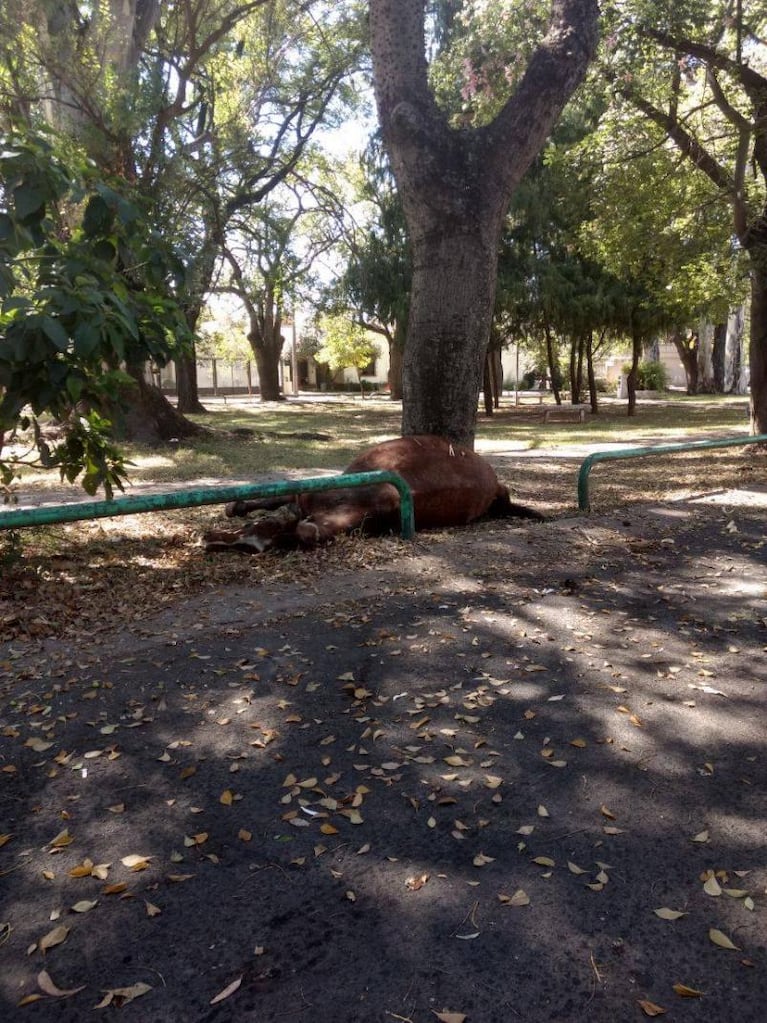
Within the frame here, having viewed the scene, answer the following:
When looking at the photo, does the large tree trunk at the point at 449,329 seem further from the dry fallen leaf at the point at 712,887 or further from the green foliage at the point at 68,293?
the dry fallen leaf at the point at 712,887

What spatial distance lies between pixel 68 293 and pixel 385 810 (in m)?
2.72

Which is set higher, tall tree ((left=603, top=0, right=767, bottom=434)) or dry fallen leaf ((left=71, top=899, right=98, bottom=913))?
tall tree ((left=603, top=0, right=767, bottom=434))

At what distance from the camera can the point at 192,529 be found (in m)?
7.35

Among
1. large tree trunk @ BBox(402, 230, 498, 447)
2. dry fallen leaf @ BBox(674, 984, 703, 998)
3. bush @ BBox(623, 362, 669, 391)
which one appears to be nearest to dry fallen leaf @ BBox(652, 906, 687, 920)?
dry fallen leaf @ BBox(674, 984, 703, 998)

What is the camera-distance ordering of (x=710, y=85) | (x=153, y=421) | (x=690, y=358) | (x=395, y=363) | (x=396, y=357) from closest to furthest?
(x=710, y=85)
(x=153, y=421)
(x=396, y=357)
(x=395, y=363)
(x=690, y=358)

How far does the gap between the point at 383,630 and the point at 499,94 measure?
9.85 meters

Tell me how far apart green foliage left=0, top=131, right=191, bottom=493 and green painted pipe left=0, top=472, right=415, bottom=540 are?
502mm

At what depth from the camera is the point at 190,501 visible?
17.6 ft

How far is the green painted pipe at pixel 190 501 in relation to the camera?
4668 millimetres

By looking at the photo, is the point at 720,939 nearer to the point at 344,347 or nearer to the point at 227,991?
the point at 227,991

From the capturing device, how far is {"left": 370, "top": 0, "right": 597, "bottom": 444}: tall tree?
7523 millimetres

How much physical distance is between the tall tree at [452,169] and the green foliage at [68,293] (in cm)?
323

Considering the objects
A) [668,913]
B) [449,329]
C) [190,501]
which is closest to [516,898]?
[668,913]

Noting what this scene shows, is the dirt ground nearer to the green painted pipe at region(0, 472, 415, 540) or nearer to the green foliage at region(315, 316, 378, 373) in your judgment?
the green painted pipe at region(0, 472, 415, 540)
